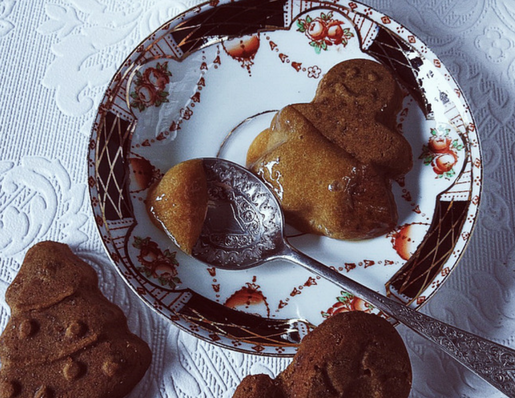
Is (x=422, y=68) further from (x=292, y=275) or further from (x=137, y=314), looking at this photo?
(x=137, y=314)

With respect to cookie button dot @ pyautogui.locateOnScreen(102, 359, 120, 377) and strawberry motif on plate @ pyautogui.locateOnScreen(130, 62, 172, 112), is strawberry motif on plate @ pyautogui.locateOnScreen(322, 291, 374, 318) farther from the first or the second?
strawberry motif on plate @ pyautogui.locateOnScreen(130, 62, 172, 112)

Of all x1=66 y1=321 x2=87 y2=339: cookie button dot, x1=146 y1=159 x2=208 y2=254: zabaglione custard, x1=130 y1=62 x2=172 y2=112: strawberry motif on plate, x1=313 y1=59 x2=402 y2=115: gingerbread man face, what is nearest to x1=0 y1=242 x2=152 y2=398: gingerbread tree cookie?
x1=66 y1=321 x2=87 y2=339: cookie button dot

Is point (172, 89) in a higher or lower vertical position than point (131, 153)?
higher

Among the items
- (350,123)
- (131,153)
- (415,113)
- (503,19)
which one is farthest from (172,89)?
(503,19)

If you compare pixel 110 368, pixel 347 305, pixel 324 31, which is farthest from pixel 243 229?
pixel 324 31

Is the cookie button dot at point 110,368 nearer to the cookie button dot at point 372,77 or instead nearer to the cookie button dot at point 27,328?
the cookie button dot at point 27,328
